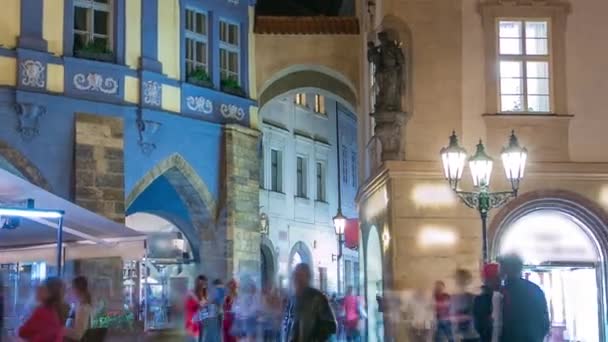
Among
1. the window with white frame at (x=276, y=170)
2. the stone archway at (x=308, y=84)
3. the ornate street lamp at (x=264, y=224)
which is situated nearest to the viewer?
the stone archway at (x=308, y=84)

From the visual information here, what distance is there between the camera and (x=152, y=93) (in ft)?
86.4

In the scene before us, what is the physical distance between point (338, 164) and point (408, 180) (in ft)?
82.1

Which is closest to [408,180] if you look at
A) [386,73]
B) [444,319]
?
[386,73]

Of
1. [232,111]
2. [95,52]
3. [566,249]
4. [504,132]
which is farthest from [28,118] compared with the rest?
[566,249]

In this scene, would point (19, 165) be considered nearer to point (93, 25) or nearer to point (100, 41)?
point (100, 41)

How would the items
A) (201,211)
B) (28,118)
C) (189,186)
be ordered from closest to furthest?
1. (28,118)
2. (189,186)
3. (201,211)

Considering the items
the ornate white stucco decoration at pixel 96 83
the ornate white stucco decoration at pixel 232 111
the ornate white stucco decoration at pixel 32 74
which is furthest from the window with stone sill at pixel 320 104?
the ornate white stucco decoration at pixel 32 74

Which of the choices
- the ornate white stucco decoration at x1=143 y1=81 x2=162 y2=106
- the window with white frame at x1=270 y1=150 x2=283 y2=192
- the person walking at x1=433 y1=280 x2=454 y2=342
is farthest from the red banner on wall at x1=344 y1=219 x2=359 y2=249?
the person walking at x1=433 y1=280 x2=454 y2=342

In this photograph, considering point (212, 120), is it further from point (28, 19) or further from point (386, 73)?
point (386, 73)

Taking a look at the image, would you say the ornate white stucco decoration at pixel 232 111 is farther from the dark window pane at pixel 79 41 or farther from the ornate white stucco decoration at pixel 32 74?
the ornate white stucco decoration at pixel 32 74

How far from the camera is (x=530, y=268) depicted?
21.2m

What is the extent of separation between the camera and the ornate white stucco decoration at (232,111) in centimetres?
2884

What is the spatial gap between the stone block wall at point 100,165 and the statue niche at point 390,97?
6.97 m

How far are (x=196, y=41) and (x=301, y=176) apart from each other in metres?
14.9
